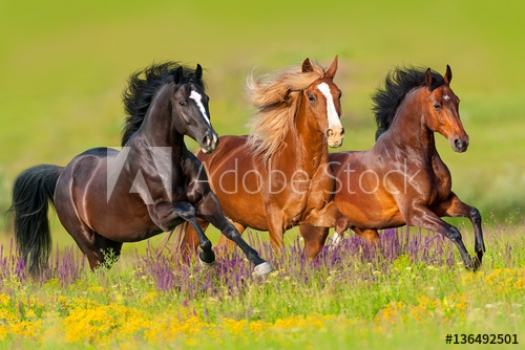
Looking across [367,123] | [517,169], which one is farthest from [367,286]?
[367,123]

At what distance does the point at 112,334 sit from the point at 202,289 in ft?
4.21

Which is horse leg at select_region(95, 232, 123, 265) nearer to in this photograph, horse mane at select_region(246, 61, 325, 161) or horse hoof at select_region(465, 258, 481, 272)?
horse mane at select_region(246, 61, 325, 161)

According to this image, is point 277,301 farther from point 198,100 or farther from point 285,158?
point 285,158

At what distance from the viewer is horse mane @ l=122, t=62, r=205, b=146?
8234 mm

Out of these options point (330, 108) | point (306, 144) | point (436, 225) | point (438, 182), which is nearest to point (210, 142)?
point (330, 108)

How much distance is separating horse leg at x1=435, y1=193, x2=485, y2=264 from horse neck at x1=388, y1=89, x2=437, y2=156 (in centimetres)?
53

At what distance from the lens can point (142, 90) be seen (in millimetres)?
8391

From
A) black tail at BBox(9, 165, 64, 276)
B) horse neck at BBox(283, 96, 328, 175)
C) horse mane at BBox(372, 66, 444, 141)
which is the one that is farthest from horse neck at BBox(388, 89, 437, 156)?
black tail at BBox(9, 165, 64, 276)

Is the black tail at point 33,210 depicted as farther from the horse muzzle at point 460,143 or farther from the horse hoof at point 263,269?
the horse muzzle at point 460,143

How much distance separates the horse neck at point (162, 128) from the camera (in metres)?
7.69

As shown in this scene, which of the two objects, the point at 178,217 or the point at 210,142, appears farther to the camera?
the point at 178,217

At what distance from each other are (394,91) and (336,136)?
1804 millimetres

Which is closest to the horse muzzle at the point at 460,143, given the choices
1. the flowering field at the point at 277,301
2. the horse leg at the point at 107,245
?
the flowering field at the point at 277,301

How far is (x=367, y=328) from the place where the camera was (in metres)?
5.77
